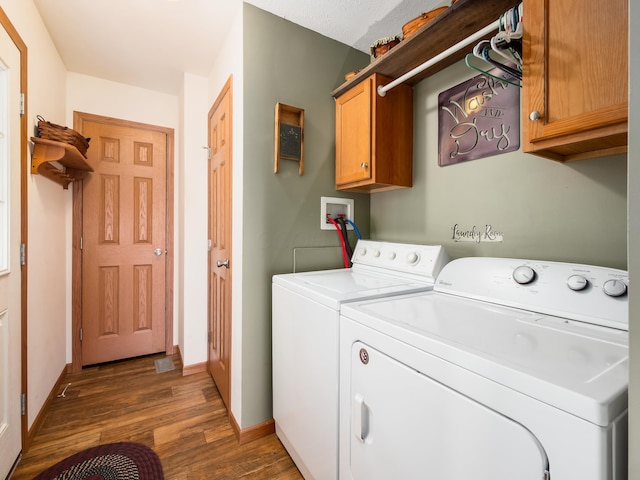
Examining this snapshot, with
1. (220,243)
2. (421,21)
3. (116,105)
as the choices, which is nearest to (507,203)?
(421,21)

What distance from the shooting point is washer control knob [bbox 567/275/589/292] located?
93cm

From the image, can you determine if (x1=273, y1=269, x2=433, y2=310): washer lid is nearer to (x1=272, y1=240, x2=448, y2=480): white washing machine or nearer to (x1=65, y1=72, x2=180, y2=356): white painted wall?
(x1=272, y1=240, x2=448, y2=480): white washing machine

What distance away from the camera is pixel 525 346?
0.71 metres

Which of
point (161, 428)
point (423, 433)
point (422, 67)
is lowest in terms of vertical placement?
point (161, 428)

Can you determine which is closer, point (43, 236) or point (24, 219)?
point (24, 219)

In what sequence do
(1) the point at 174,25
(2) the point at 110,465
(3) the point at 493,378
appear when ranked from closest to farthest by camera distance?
(3) the point at 493,378 → (2) the point at 110,465 → (1) the point at 174,25

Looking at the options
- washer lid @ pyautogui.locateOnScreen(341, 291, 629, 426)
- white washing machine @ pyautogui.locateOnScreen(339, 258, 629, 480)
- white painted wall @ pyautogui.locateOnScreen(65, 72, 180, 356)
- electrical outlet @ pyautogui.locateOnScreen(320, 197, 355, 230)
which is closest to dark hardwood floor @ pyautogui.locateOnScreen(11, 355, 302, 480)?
white painted wall @ pyautogui.locateOnScreen(65, 72, 180, 356)

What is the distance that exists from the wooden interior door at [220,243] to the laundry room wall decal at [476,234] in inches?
51.5

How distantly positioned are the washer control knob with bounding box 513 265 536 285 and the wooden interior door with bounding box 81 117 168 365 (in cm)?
284

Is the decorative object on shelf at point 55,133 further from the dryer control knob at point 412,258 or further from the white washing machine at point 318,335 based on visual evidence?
the dryer control knob at point 412,258

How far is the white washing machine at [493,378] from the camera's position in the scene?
0.52m

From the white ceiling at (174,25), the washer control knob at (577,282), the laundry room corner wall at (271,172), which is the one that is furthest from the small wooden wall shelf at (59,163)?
the washer control knob at (577,282)

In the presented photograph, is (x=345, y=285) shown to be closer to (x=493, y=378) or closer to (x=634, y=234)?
(x=493, y=378)

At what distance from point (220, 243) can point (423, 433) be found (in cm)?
172
